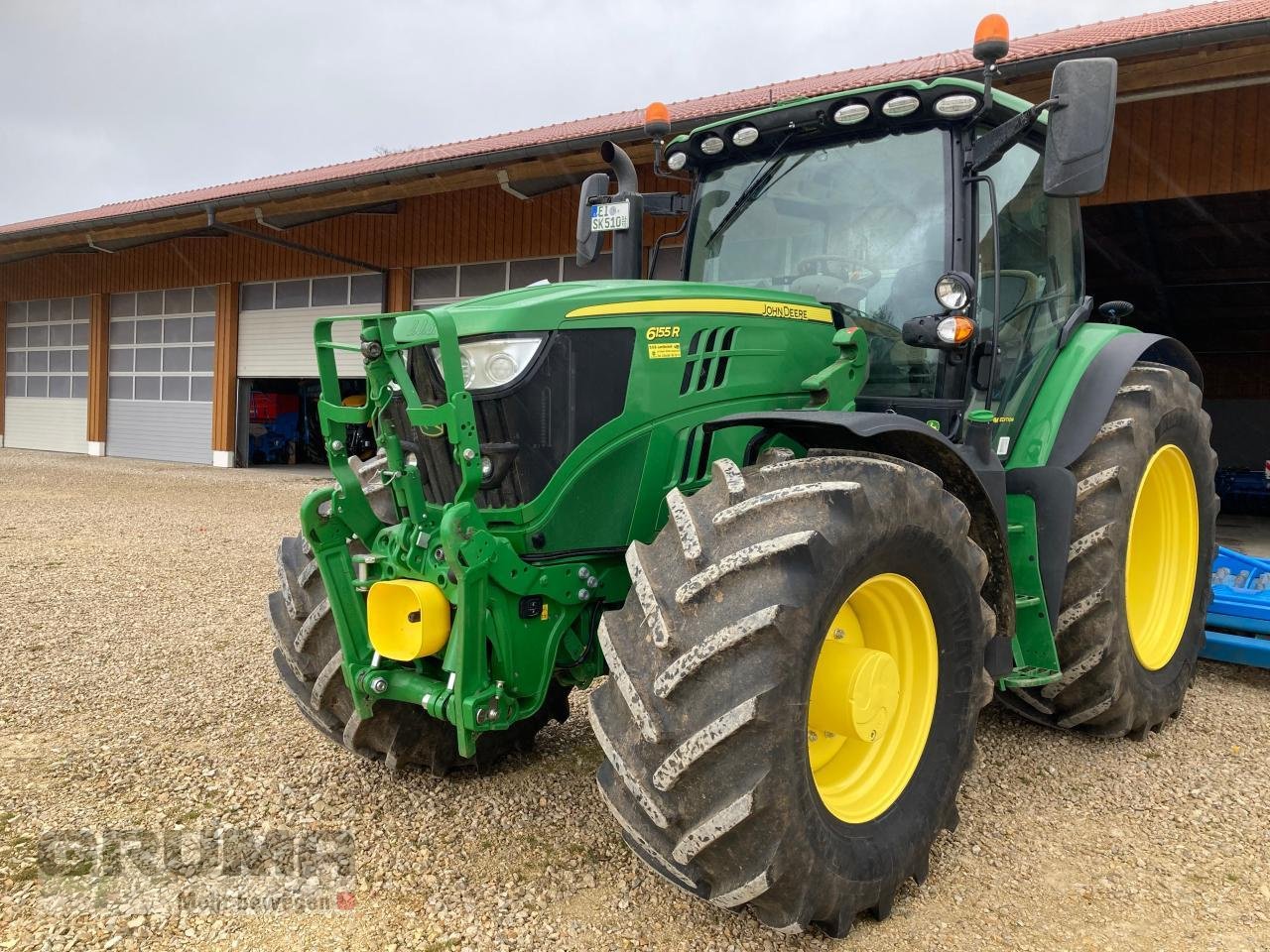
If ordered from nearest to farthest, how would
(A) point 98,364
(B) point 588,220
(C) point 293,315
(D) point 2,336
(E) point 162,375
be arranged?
(B) point 588,220, (C) point 293,315, (E) point 162,375, (A) point 98,364, (D) point 2,336

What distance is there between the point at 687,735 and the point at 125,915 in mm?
1479

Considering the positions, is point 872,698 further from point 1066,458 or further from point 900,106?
point 900,106

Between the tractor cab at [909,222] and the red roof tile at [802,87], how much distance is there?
132 inches

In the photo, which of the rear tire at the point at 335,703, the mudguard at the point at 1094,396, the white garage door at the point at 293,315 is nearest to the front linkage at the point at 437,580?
the rear tire at the point at 335,703

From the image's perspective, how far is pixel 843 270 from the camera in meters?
3.31

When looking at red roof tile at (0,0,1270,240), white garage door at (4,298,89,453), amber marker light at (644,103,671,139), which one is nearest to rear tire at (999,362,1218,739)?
amber marker light at (644,103,671,139)

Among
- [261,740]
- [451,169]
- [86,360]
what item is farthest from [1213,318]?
[86,360]

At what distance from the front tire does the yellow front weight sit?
1.67 ft

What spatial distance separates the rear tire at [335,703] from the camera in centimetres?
294

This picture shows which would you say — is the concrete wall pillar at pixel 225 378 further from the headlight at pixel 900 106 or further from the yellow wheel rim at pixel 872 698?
the yellow wheel rim at pixel 872 698

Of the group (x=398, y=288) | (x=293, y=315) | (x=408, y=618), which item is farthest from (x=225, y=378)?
(x=408, y=618)

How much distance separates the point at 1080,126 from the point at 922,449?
104 cm

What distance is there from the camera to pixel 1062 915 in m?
2.45

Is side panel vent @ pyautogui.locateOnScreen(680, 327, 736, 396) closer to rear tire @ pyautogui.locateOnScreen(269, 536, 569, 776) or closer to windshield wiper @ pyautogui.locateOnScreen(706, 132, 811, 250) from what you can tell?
windshield wiper @ pyautogui.locateOnScreen(706, 132, 811, 250)
